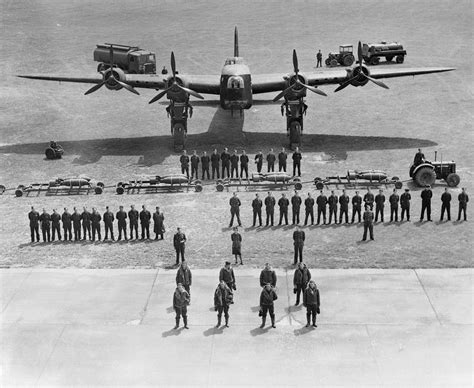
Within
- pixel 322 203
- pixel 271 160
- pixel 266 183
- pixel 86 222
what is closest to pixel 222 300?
pixel 86 222

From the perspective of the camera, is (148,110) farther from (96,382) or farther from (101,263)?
(96,382)

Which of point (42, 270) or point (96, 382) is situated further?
point (42, 270)

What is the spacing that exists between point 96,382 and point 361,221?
14.4 m

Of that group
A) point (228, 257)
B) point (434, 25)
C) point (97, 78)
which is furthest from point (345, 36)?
point (228, 257)

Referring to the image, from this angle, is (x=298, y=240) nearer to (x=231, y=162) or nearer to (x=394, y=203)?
(x=394, y=203)

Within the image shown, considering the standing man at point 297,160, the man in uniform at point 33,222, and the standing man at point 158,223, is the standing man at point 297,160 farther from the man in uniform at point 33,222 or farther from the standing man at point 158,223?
the man in uniform at point 33,222

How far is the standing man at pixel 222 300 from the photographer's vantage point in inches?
766

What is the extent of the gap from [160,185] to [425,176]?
11683 millimetres

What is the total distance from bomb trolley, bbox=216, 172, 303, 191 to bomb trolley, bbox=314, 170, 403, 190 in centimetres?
→ 114

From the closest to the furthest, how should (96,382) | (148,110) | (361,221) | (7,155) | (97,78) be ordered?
1. (96,382)
2. (361,221)
3. (7,155)
4. (97,78)
5. (148,110)

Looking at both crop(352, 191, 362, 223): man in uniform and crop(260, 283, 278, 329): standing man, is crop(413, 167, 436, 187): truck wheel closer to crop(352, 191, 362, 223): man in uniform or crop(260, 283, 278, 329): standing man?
crop(352, 191, 362, 223): man in uniform

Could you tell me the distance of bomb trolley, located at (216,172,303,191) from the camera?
31984 millimetres

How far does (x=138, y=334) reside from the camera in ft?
63.8

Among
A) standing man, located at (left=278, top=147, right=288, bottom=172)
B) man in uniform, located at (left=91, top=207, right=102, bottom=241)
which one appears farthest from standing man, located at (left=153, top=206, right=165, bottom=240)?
standing man, located at (left=278, top=147, right=288, bottom=172)
